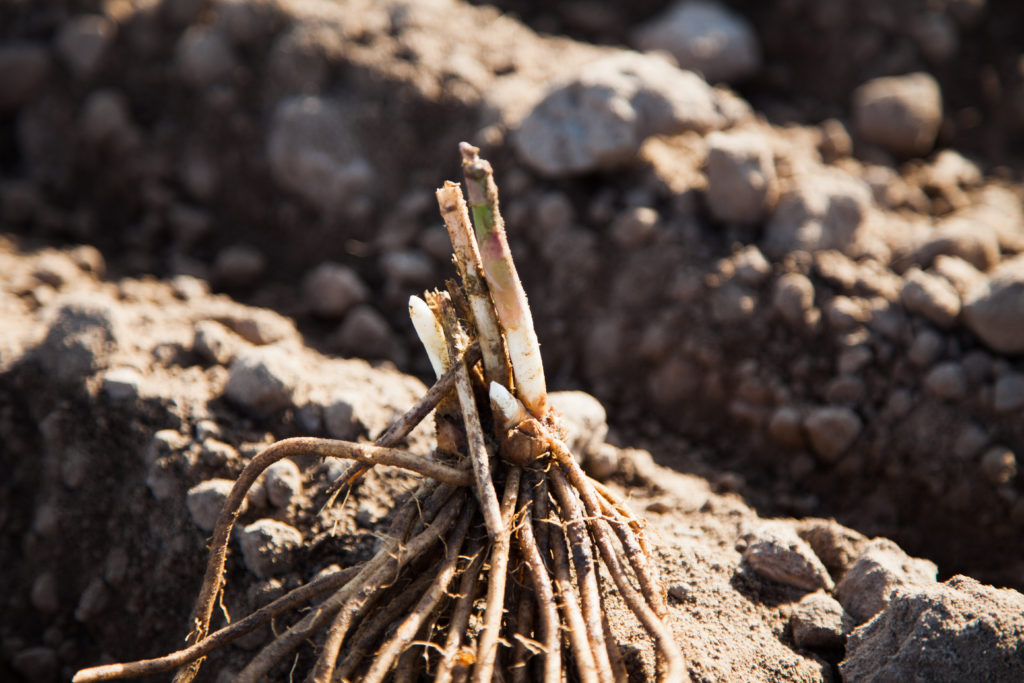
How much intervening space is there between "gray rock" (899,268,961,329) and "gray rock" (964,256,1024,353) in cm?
4

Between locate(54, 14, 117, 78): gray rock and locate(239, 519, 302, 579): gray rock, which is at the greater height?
locate(54, 14, 117, 78): gray rock

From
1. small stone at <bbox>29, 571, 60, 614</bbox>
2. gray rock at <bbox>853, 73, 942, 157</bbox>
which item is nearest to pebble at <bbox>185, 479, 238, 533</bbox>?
small stone at <bbox>29, 571, 60, 614</bbox>

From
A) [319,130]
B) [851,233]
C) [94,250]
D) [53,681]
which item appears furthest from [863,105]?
[53,681]

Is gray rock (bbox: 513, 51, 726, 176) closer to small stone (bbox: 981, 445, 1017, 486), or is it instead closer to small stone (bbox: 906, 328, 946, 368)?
small stone (bbox: 906, 328, 946, 368)

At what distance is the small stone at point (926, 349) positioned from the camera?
7.06 feet

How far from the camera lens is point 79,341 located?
6.41 ft

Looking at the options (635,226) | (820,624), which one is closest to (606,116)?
(635,226)

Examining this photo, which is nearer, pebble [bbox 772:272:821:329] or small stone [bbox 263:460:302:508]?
small stone [bbox 263:460:302:508]

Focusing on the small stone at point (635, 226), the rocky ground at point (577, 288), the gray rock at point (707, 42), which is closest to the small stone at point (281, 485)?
the rocky ground at point (577, 288)

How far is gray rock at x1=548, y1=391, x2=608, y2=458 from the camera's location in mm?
1882

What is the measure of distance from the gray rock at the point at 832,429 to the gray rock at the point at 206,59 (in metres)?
2.37

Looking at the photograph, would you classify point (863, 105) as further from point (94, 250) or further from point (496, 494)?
point (94, 250)

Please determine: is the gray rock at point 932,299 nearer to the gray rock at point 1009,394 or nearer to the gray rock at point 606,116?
the gray rock at point 1009,394

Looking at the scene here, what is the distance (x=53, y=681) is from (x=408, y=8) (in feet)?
8.10
